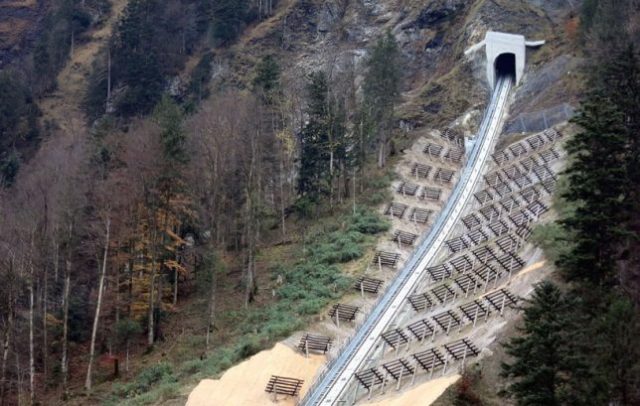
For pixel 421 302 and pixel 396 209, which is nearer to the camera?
pixel 421 302

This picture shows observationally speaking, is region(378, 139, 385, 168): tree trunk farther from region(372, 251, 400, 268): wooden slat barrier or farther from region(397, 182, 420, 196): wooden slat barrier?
region(372, 251, 400, 268): wooden slat barrier

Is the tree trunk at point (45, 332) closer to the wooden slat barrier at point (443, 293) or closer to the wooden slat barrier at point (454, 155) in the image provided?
the wooden slat barrier at point (443, 293)

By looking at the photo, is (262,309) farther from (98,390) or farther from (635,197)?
(635,197)

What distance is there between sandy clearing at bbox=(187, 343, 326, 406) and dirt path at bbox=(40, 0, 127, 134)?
51817 mm

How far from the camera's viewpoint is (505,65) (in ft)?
236

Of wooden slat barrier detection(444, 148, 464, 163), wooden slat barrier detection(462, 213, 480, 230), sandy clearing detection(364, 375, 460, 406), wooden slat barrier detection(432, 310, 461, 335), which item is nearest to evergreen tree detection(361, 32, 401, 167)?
wooden slat barrier detection(444, 148, 464, 163)

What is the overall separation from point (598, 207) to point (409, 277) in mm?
16650

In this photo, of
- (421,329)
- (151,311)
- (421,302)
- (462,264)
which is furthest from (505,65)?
(151,311)

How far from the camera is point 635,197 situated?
31172mm

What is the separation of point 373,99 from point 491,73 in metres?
13.9

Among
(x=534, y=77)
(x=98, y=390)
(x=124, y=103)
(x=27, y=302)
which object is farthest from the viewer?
(x=124, y=103)

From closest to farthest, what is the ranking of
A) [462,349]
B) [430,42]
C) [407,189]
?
[462,349] < [407,189] < [430,42]

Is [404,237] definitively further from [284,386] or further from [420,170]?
[284,386]

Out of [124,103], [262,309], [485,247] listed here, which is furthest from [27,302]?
[124,103]
